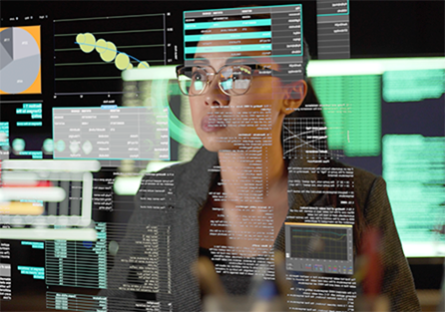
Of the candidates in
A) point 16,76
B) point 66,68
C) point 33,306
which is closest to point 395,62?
point 66,68

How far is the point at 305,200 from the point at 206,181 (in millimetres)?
345

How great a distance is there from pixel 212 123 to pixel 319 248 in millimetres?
549

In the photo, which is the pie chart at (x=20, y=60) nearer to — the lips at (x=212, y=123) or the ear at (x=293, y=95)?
the lips at (x=212, y=123)

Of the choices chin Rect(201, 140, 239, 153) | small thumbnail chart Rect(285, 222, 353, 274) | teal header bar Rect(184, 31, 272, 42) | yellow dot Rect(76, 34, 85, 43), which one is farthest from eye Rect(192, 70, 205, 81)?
small thumbnail chart Rect(285, 222, 353, 274)

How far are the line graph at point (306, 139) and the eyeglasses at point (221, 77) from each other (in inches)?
7.3

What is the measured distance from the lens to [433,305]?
51.2 inches

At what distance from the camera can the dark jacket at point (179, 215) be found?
4.41ft

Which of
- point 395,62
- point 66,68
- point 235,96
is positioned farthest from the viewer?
point 66,68

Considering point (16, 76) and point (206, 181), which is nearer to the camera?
point (206, 181)

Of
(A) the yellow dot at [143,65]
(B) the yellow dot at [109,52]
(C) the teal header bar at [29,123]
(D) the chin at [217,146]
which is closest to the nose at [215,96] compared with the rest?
(D) the chin at [217,146]

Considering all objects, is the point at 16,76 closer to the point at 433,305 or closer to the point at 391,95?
the point at 391,95

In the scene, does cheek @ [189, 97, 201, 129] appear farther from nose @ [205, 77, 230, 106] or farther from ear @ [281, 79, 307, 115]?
ear @ [281, 79, 307, 115]

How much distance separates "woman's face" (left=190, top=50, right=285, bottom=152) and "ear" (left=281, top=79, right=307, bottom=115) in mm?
14

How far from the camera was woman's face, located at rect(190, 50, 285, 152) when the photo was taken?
4.50 ft
